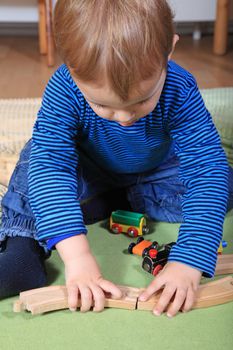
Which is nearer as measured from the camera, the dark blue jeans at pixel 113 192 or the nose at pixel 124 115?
the nose at pixel 124 115

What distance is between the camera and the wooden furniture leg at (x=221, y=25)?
2.16 m

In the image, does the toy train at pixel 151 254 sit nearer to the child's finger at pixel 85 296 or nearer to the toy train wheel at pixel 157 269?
the toy train wheel at pixel 157 269

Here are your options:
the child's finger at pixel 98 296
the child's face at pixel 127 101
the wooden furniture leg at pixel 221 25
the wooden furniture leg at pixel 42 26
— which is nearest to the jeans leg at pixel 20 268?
the child's finger at pixel 98 296

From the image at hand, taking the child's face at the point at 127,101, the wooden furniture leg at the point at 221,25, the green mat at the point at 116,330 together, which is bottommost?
the wooden furniture leg at the point at 221,25

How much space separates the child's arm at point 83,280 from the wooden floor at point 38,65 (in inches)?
42.3

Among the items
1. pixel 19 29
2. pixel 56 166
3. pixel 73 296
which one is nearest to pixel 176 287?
pixel 73 296

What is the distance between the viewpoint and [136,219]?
33.8 inches

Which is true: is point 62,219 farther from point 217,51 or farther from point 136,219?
point 217,51

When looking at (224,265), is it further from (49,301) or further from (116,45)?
(116,45)

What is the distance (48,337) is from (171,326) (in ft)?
0.50

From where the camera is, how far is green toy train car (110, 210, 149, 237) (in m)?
0.86

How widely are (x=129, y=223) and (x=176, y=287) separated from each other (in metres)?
0.22

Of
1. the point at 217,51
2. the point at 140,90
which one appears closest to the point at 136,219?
the point at 140,90

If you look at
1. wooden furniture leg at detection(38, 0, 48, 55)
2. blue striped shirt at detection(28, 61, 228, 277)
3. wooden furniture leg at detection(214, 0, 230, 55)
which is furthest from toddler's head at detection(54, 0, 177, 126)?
wooden furniture leg at detection(214, 0, 230, 55)
